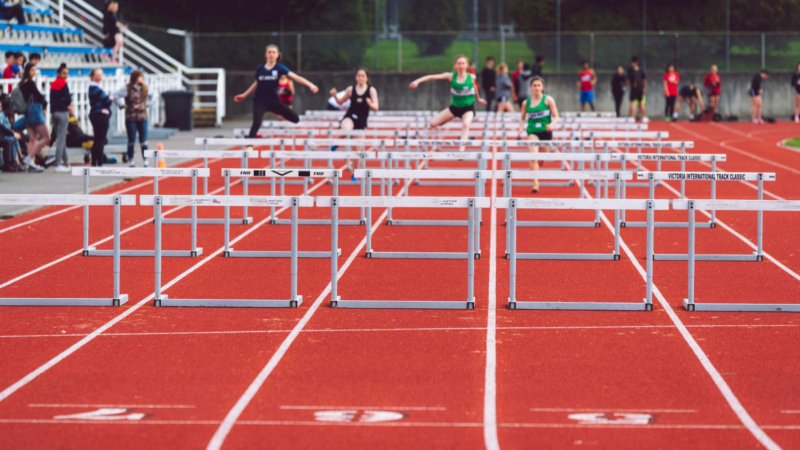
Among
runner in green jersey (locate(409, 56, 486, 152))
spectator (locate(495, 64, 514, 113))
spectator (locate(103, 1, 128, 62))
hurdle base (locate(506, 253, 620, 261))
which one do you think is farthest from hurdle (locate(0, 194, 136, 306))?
spectator (locate(495, 64, 514, 113))

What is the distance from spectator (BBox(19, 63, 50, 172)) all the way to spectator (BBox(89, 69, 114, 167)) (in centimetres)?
79

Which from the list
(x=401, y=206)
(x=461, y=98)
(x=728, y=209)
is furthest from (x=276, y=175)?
(x=461, y=98)

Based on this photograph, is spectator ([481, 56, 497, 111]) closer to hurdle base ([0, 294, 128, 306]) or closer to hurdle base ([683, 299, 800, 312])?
hurdle base ([683, 299, 800, 312])

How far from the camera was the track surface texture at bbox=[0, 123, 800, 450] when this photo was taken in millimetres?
5914

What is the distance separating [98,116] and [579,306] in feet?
41.9

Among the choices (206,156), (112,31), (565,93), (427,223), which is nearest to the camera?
(206,156)

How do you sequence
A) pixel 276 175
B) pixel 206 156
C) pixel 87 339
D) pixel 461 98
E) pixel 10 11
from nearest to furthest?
1. pixel 87 339
2. pixel 276 175
3. pixel 206 156
4. pixel 461 98
5. pixel 10 11

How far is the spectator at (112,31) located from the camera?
32.0 metres

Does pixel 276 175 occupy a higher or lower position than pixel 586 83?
lower

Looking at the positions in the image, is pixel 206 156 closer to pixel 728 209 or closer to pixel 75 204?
pixel 75 204

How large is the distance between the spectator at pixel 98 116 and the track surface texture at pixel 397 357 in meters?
7.40

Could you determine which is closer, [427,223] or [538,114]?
[427,223]

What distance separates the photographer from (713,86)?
1545 inches

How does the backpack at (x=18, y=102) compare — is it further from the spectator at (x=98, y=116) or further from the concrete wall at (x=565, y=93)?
the concrete wall at (x=565, y=93)
